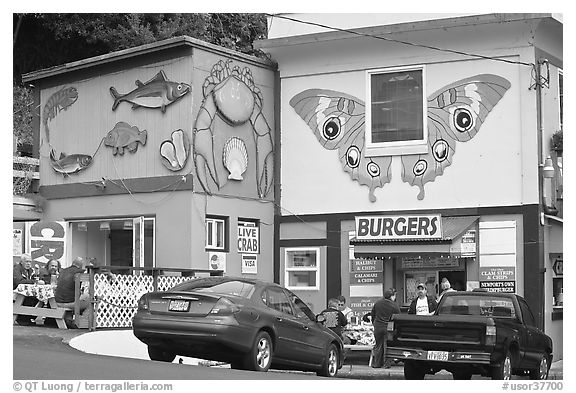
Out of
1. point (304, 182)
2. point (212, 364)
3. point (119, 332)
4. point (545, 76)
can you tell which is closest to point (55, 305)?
point (119, 332)

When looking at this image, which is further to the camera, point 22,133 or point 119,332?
point 22,133

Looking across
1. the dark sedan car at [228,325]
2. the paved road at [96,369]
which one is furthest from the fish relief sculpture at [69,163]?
the paved road at [96,369]

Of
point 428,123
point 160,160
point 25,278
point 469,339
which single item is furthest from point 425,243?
point 25,278

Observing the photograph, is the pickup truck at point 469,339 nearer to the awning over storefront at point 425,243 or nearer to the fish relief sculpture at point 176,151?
the awning over storefront at point 425,243

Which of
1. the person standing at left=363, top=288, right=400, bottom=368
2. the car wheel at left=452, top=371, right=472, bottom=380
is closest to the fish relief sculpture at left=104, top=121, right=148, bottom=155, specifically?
the person standing at left=363, top=288, right=400, bottom=368

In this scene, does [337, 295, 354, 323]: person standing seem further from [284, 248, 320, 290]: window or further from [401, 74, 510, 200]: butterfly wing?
[401, 74, 510, 200]: butterfly wing

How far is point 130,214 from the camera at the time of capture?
80.4ft

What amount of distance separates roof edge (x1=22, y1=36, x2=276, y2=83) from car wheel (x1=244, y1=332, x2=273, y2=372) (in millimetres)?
9322

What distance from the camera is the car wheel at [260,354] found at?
1596 centimetres

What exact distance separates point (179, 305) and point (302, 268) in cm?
940

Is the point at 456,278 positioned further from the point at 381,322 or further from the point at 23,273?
the point at 23,273

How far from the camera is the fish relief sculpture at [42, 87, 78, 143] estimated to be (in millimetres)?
26016

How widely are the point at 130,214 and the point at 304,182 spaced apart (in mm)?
4201
